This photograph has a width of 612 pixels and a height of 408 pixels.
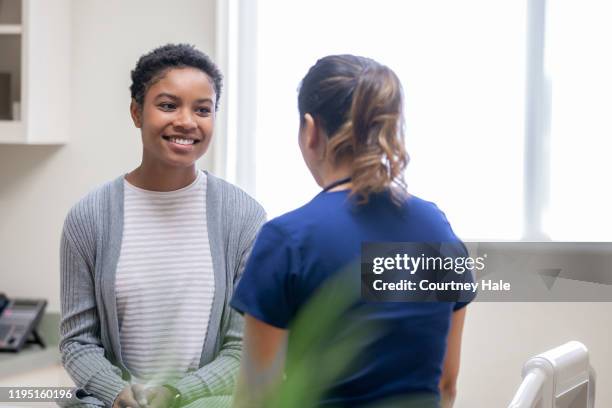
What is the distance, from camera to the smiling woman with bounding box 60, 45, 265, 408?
1208 millimetres

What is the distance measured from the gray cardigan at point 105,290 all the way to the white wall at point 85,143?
1157 mm

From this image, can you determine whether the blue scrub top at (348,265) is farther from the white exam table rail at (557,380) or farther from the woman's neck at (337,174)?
the white exam table rail at (557,380)

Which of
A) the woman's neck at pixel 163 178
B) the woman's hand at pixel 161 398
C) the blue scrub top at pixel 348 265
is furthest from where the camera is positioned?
the woman's neck at pixel 163 178

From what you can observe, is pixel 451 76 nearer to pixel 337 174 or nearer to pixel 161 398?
pixel 337 174

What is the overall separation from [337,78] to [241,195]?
1.74 feet

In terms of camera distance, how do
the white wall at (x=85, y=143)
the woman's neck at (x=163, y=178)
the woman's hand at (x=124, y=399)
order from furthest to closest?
1. the white wall at (x=85, y=143)
2. the woman's neck at (x=163, y=178)
3. the woman's hand at (x=124, y=399)

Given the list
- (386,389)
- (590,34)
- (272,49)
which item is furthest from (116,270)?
(590,34)

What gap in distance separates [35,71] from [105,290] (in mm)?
1253

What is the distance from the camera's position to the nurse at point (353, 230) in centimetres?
69

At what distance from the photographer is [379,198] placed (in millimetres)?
769

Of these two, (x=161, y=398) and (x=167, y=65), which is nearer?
(x=161, y=398)

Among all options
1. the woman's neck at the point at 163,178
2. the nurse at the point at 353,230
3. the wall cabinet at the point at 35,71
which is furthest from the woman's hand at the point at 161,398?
the wall cabinet at the point at 35,71

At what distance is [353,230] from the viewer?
0.75 m

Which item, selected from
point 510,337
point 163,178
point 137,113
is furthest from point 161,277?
point 510,337
